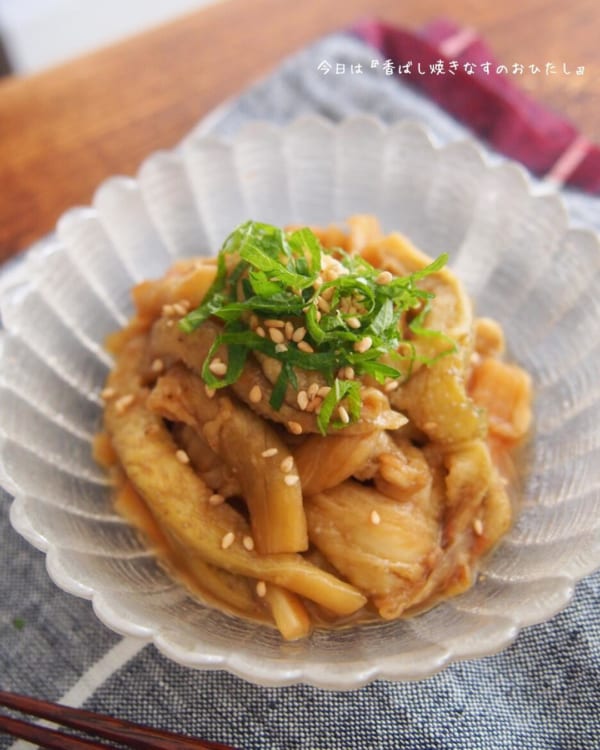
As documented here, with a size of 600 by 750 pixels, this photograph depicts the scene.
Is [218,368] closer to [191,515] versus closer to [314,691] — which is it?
[191,515]

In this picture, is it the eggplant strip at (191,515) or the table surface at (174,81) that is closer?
the eggplant strip at (191,515)

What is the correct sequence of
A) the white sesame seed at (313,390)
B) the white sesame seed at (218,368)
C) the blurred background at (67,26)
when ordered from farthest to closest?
1. the blurred background at (67,26)
2. the white sesame seed at (218,368)
3. the white sesame seed at (313,390)

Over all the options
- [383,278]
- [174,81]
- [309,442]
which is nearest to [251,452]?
[309,442]

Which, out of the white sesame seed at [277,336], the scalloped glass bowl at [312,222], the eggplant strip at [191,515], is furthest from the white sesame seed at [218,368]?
the scalloped glass bowl at [312,222]

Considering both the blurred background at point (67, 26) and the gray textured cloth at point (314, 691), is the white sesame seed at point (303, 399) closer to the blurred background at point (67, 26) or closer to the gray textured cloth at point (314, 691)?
the gray textured cloth at point (314, 691)

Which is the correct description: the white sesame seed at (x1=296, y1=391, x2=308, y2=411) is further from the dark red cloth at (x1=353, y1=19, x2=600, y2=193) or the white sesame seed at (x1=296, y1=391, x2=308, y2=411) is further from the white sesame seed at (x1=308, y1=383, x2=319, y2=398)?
the dark red cloth at (x1=353, y1=19, x2=600, y2=193)

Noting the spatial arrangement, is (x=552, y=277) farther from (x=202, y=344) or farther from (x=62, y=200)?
(x=62, y=200)
